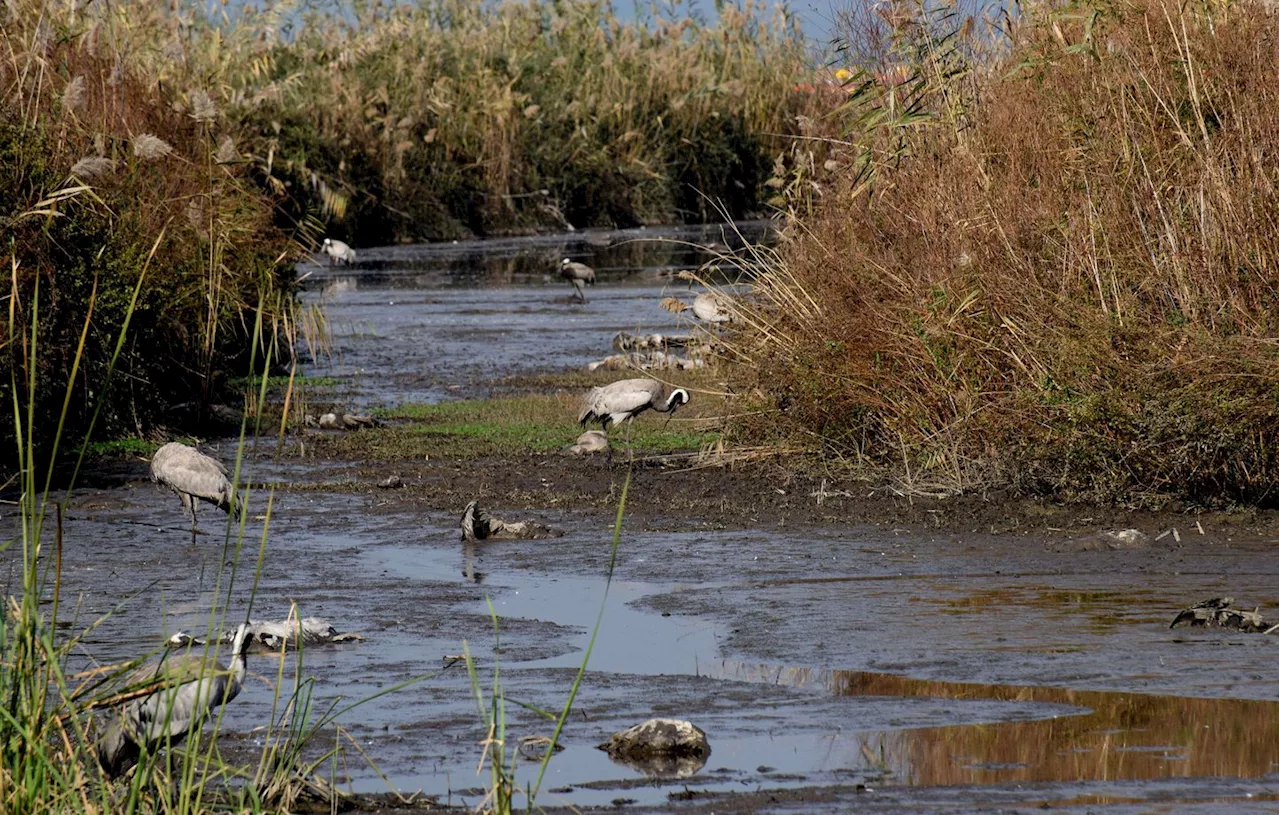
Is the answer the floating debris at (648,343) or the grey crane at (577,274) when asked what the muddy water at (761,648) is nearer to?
the floating debris at (648,343)

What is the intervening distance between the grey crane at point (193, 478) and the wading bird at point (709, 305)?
113 inches

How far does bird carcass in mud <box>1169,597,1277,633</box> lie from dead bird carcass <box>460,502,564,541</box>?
3.06 meters

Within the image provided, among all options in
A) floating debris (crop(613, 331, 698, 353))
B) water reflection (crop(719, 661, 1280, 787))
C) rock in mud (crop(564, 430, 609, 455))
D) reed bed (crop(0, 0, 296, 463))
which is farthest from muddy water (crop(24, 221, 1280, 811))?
floating debris (crop(613, 331, 698, 353))

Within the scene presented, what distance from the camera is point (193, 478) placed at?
8.79 m

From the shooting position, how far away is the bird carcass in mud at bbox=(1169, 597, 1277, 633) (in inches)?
254

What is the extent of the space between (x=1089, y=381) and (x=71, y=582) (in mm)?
4424

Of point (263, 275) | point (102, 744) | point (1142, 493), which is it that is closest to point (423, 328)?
point (263, 275)

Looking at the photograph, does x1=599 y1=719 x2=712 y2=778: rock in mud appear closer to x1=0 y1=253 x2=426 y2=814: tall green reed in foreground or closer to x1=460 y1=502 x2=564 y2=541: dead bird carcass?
x1=0 y1=253 x2=426 y2=814: tall green reed in foreground

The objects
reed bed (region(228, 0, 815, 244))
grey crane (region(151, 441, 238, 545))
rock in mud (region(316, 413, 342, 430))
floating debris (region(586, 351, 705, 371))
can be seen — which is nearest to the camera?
grey crane (region(151, 441, 238, 545))

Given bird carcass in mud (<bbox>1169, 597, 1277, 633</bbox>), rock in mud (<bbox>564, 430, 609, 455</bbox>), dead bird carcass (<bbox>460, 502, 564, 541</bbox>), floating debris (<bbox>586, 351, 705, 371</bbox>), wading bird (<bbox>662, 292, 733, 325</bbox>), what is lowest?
floating debris (<bbox>586, 351, 705, 371</bbox>)

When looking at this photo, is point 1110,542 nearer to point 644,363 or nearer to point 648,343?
point 644,363

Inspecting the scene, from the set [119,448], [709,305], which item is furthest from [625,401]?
[119,448]

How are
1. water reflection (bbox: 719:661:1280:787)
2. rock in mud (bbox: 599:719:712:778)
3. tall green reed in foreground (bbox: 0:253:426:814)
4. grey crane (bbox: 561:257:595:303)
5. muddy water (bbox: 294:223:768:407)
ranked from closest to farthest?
tall green reed in foreground (bbox: 0:253:426:814) → water reflection (bbox: 719:661:1280:787) → rock in mud (bbox: 599:719:712:778) → muddy water (bbox: 294:223:768:407) → grey crane (bbox: 561:257:595:303)

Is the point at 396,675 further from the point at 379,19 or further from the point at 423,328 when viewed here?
the point at 379,19
